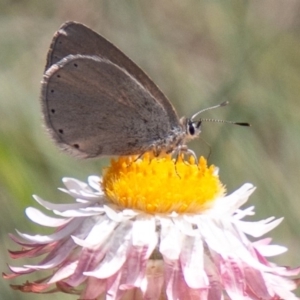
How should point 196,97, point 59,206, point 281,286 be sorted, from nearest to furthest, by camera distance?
point 281,286 → point 59,206 → point 196,97

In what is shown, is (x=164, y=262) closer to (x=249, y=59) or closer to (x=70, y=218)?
(x=70, y=218)

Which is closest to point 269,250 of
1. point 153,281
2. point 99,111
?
point 153,281

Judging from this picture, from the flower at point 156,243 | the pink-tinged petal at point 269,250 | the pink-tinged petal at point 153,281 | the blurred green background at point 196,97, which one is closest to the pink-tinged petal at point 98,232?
the flower at point 156,243

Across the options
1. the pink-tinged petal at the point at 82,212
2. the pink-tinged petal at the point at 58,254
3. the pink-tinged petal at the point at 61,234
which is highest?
the pink-tinged petal at the point at 82,212

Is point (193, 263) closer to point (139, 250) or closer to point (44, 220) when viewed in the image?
point (139, 250)

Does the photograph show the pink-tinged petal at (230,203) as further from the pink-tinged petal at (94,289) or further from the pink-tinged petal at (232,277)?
the pink-tinged petal at (94,289)

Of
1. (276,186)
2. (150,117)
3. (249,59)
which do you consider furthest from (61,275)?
(249,59)
